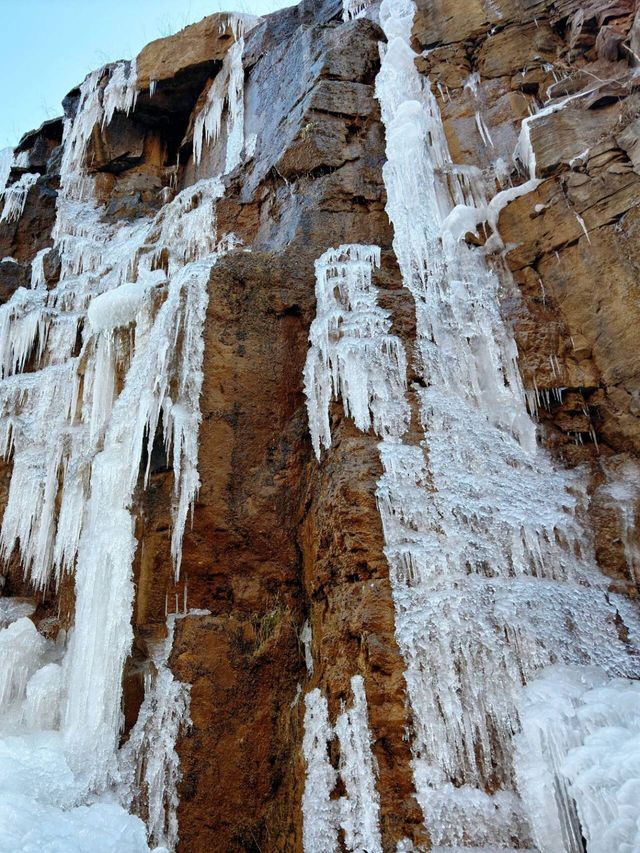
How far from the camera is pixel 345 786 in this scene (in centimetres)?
429

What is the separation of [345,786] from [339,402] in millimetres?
2896

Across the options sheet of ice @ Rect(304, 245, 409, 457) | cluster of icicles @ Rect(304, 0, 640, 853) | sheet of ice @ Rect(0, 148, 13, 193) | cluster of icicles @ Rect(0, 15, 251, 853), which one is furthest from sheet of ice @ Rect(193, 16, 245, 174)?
sheet of ice @ Rect(304, 245, 409, 457)

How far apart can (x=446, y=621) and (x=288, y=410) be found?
251cm

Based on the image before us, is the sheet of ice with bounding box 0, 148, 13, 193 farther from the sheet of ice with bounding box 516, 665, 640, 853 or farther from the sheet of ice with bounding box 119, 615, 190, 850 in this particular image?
the sheet of ice with bounding box 516, 665, 640, 853

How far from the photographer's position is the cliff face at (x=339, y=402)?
490 cm

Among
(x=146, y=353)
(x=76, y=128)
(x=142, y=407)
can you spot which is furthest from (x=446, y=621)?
(x=76, y=128)

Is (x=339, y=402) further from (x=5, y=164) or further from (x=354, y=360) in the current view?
(x=5, y=164)

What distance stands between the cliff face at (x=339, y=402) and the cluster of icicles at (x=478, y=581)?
149mm

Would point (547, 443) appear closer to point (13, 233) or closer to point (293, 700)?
point (293, 700)

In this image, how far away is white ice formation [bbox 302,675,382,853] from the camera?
13.5 ft

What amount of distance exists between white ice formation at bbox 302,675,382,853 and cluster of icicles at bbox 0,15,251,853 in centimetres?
102

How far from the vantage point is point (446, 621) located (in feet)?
14.8

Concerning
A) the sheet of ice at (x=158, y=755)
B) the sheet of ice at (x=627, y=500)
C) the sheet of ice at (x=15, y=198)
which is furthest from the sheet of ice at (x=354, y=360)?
the sheet of ice at (x=15, y=198)

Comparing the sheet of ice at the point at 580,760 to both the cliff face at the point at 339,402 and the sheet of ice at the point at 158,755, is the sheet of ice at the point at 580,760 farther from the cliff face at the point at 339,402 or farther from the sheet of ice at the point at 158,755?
the sheet of ice at the point at 158,755
